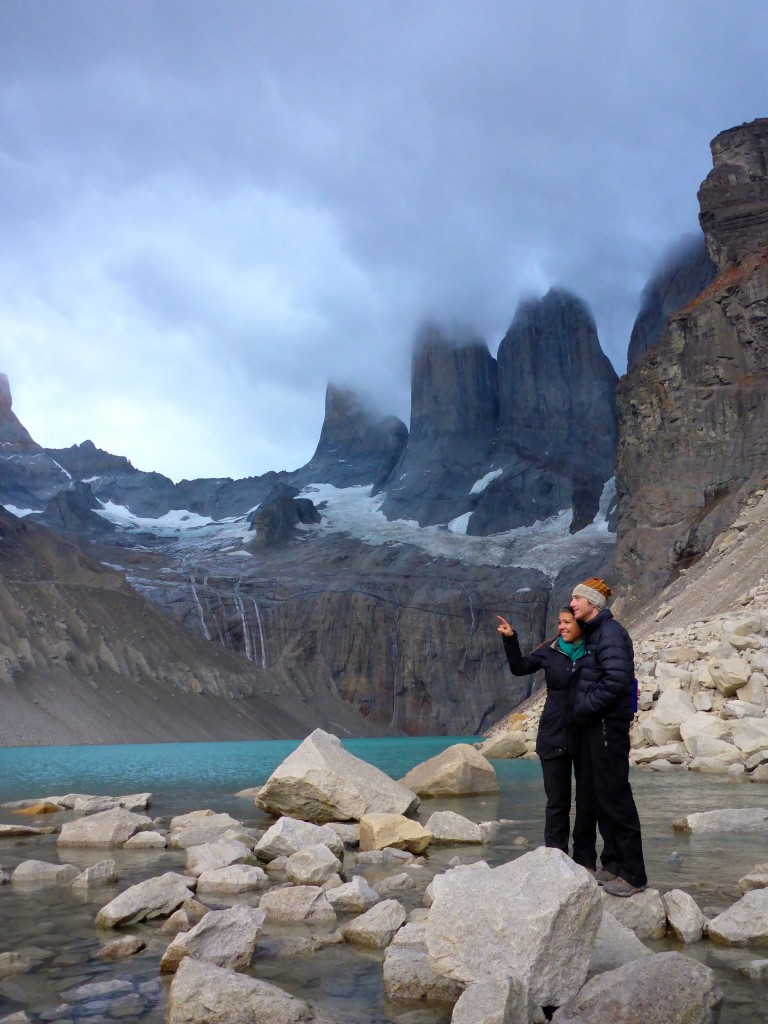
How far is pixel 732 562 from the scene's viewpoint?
38.0m

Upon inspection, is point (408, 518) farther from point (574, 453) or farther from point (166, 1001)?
point (166, 1001)

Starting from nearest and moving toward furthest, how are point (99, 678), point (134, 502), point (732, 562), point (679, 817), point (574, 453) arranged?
point (679, 817) → point (732, 562) → point (99, 678) → point (574, 453) → point (134, 502)

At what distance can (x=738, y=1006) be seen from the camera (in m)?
4.11

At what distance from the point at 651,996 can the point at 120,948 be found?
296 cm

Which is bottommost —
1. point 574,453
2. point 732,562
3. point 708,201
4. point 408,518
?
point 732,562

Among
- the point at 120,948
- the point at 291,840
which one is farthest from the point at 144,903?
the point at 291,840

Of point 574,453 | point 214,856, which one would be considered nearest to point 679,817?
point 214,856

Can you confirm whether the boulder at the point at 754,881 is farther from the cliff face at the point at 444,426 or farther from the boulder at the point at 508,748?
the cliff face at the point at 444,426

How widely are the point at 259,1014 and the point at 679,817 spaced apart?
7.68 m

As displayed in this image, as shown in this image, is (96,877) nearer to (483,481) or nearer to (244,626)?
(244,626)

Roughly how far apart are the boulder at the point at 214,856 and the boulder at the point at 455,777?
696 centimetres

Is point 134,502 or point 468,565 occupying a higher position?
point 134,502

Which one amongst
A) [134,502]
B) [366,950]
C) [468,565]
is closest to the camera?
[366,950]

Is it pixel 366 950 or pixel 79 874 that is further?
pixel 79 874
